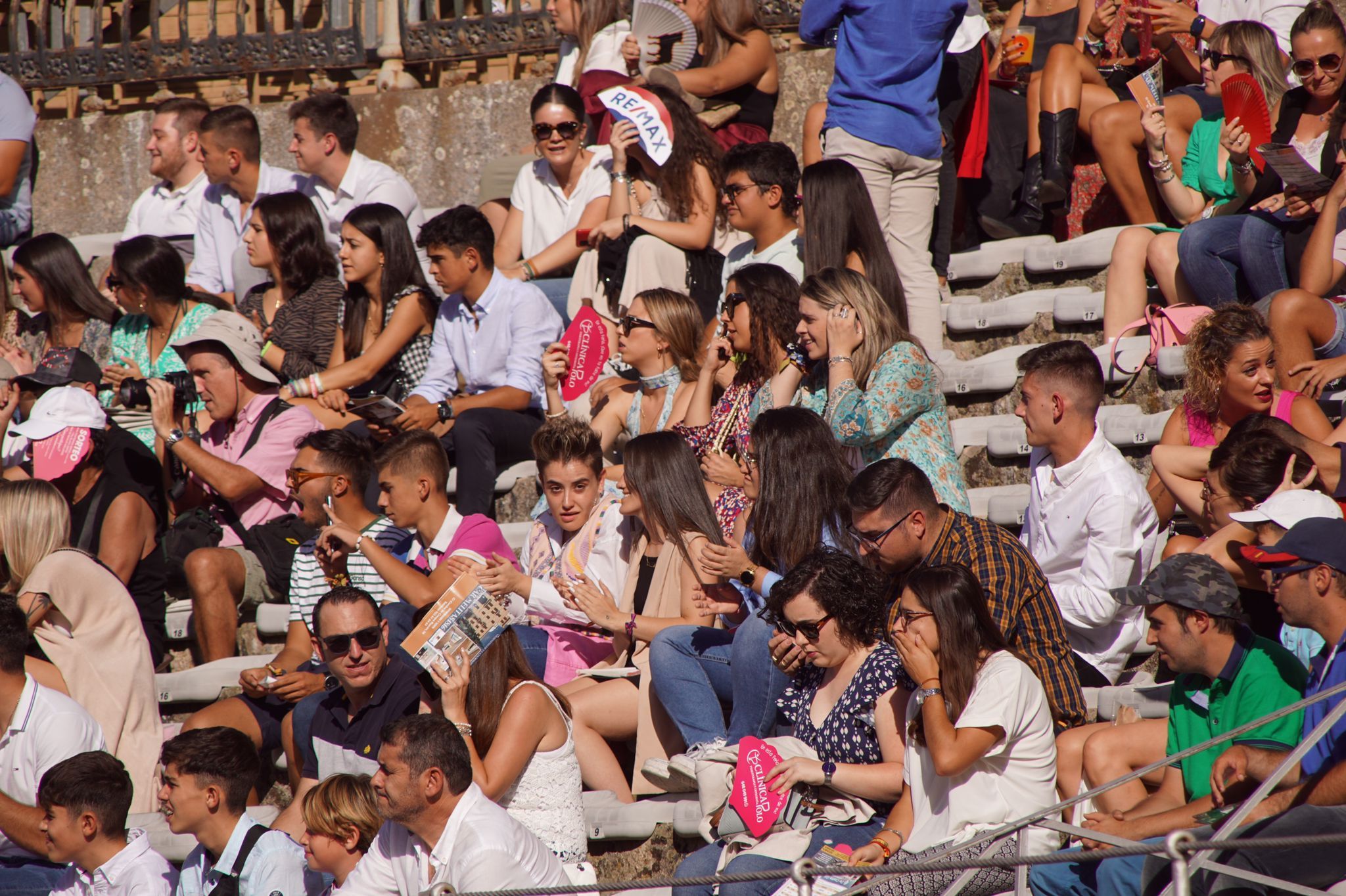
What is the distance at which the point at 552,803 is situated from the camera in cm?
426

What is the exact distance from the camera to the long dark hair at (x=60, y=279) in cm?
695

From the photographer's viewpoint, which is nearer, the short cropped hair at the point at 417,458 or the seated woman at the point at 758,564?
the seated woman at the point at 758,564

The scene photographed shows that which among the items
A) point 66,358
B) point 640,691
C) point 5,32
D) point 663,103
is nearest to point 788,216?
point 663,103

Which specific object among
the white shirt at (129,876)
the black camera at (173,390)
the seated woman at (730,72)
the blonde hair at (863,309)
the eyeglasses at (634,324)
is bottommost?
the white shirt at (129,876)

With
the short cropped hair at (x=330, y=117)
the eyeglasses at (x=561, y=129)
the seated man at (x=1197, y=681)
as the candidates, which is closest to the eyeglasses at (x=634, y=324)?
the eyeglasses at (x=561, y=129)

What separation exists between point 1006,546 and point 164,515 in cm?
344

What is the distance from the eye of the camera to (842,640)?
4.05 m

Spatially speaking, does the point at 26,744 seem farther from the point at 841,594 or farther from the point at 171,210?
the point at 171,210

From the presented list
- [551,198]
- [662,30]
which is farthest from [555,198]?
[662,30]

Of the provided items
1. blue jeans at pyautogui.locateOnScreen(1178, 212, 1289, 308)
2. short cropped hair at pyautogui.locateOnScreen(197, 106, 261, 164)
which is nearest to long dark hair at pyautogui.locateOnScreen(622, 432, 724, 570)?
blue jeans at pyautogui.locateOnScreen(1178, 212, 1289, 308)

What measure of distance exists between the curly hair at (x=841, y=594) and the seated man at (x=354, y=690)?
1.24 m

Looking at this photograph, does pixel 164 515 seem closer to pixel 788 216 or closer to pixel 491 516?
pixel 491 516

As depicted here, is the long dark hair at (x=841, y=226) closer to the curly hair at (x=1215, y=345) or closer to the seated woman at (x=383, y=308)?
the curly hair at (x=1215, y=345)

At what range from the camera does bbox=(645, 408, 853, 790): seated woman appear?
432 cm
